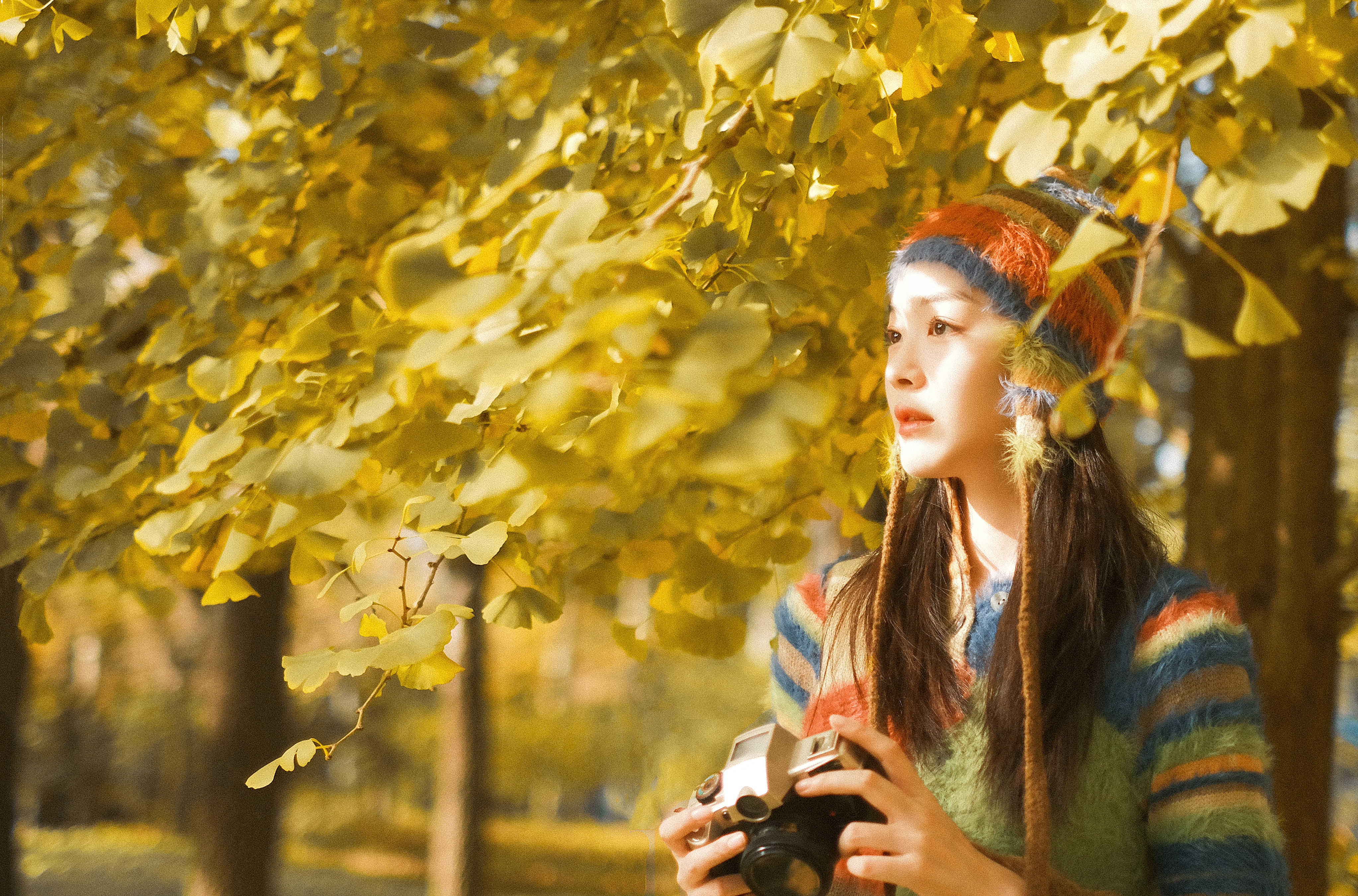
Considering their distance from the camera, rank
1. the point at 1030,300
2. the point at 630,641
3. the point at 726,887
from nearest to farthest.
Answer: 1. the point at 726,887
2. the point at 1030,300
3. the point at 630,641

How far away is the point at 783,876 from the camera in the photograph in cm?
113

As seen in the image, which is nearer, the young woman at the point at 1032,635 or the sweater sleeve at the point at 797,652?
the young woman at the point at 1032,635

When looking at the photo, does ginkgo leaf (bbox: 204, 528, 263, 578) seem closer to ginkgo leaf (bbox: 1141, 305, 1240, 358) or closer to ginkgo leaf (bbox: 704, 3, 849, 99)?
ginkgo leaf (bbox: 704, 3, 849, 99)

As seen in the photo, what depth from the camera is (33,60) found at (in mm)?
2389

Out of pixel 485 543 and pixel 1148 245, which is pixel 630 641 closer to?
pixel 485 543

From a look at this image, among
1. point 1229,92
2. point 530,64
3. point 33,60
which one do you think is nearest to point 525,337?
point 1229,92

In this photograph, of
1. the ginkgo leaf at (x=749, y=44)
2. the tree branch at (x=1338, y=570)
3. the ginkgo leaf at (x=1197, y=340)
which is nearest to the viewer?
the ginkgo leaf at (x=1197, y=340)

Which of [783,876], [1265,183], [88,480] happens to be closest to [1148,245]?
[1265,183]

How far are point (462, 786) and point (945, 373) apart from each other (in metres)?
5.97

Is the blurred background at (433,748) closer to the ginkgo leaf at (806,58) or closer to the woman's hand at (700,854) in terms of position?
the woman's hand at (700,854)

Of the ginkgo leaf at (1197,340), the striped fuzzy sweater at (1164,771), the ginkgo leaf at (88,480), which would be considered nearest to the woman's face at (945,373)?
the striped fuzzy sweater at (1164,771)

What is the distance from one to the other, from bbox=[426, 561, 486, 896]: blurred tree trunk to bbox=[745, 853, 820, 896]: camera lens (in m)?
5.52

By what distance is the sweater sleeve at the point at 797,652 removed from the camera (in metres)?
1.63

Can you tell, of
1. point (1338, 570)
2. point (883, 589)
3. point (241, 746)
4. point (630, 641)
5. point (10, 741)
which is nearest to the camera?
point (883, 589)
